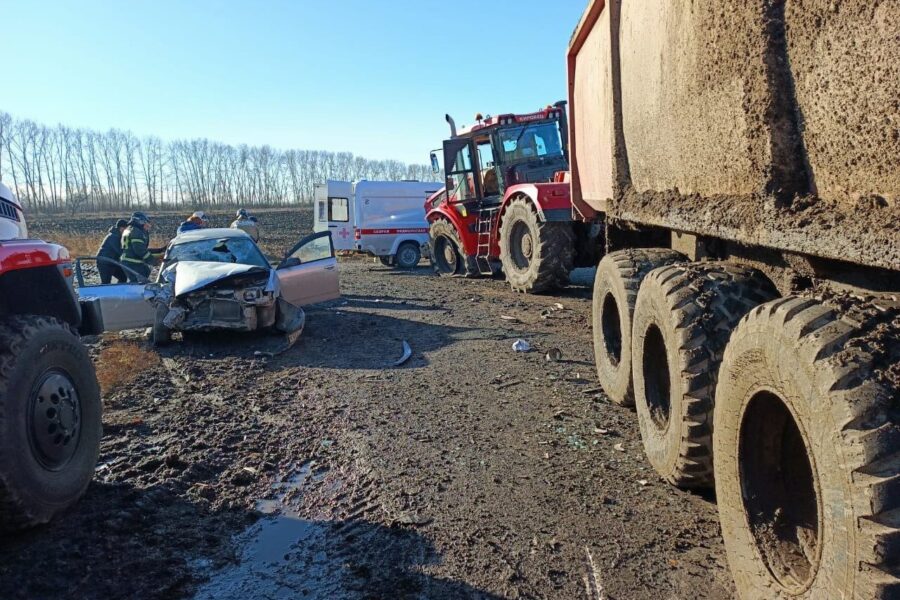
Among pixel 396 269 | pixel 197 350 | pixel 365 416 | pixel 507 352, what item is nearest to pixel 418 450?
pixel 365 416

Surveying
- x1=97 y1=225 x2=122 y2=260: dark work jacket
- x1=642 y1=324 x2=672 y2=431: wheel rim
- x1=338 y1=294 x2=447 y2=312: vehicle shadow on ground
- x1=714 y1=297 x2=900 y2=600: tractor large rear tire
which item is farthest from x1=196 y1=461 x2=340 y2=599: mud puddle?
x1=97 y1=225 x2=122 y2=260: dark work jacket

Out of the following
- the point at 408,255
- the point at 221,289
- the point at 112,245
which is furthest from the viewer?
the point at 408,255

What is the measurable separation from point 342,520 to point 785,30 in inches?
120

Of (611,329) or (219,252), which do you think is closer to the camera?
(611,329)

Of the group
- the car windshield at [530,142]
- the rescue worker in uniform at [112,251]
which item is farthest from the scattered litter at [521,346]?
the rescue worker in uniform at [112,251]

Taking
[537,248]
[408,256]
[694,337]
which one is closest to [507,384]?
[694,337]

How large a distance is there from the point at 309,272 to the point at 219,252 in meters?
1.27

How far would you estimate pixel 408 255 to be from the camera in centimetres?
1911

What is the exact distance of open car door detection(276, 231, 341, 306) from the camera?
30.2 ft

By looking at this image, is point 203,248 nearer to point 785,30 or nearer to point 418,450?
point 418,450

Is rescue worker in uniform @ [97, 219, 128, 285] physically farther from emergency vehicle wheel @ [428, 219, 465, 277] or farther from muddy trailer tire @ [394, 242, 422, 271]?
muddy trailer tire @ [394, 242, 422, 271]

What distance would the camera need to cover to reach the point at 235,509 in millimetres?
3738

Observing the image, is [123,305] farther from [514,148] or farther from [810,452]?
[810,452]

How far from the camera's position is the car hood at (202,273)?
25.7ft
